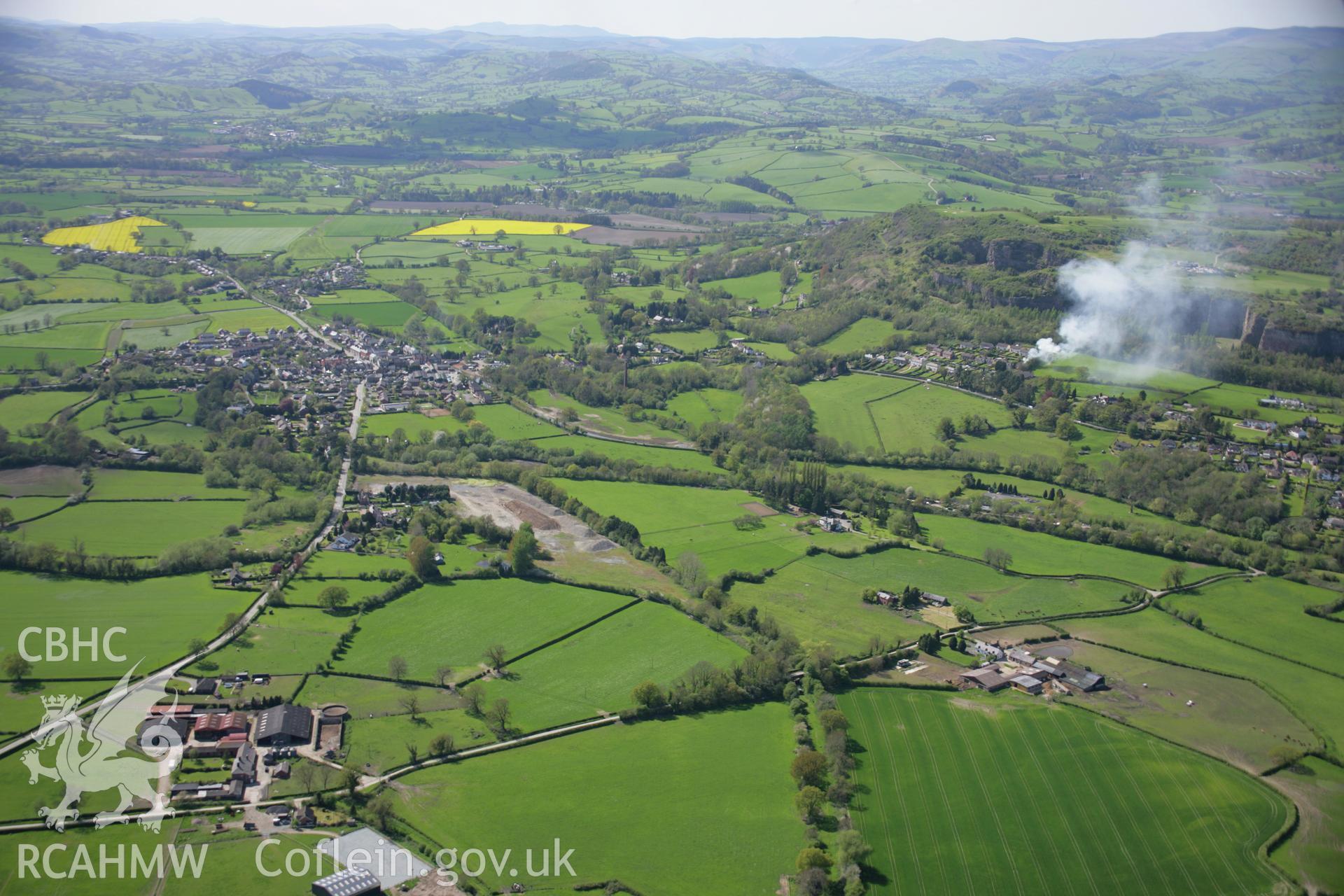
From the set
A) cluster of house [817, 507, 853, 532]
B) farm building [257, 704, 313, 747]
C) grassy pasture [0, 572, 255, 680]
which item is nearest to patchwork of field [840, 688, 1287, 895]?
cluster of house [817, 507, 853, 532]

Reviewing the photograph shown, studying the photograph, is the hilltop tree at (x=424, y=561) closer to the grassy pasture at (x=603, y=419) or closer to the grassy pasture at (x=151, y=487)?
the grassy pasture at (x=151, y=487)

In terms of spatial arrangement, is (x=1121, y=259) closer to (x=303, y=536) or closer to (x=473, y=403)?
(x=473, y=403)

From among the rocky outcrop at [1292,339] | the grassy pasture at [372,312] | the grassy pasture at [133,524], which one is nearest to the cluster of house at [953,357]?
the rocky outcrop at [1292,339]

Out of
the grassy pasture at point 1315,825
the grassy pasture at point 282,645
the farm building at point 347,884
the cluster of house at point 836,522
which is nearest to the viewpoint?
the farm building at point 347,884

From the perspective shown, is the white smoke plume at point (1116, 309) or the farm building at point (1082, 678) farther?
the white smoke plume at point (1116, 309)

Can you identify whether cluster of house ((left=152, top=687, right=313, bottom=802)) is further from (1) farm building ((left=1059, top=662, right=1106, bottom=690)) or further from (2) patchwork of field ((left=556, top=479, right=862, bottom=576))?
(1) farm building ((left=1059, top=662, right=1106, bottom=690))

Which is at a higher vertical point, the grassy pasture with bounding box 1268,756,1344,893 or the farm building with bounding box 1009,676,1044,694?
the grassy pasture with bounding box 1268,756,1344,893

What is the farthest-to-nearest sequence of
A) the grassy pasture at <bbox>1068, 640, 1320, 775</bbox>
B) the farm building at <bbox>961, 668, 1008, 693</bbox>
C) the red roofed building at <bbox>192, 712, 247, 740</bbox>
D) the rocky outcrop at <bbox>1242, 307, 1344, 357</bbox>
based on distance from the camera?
the rocky outcrop at <bbox>1242, 307, 1344, 357</bbox>, the farm building at <bbox>961, 668, 1008, 693</bbox>, the grassy pasture at <bbox>1068, 640, 1320, 775</bbox>, the red roofed building at <bbox>192, 712, 247, 740</bbox>

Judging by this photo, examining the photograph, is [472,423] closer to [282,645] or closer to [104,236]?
[282,645]
